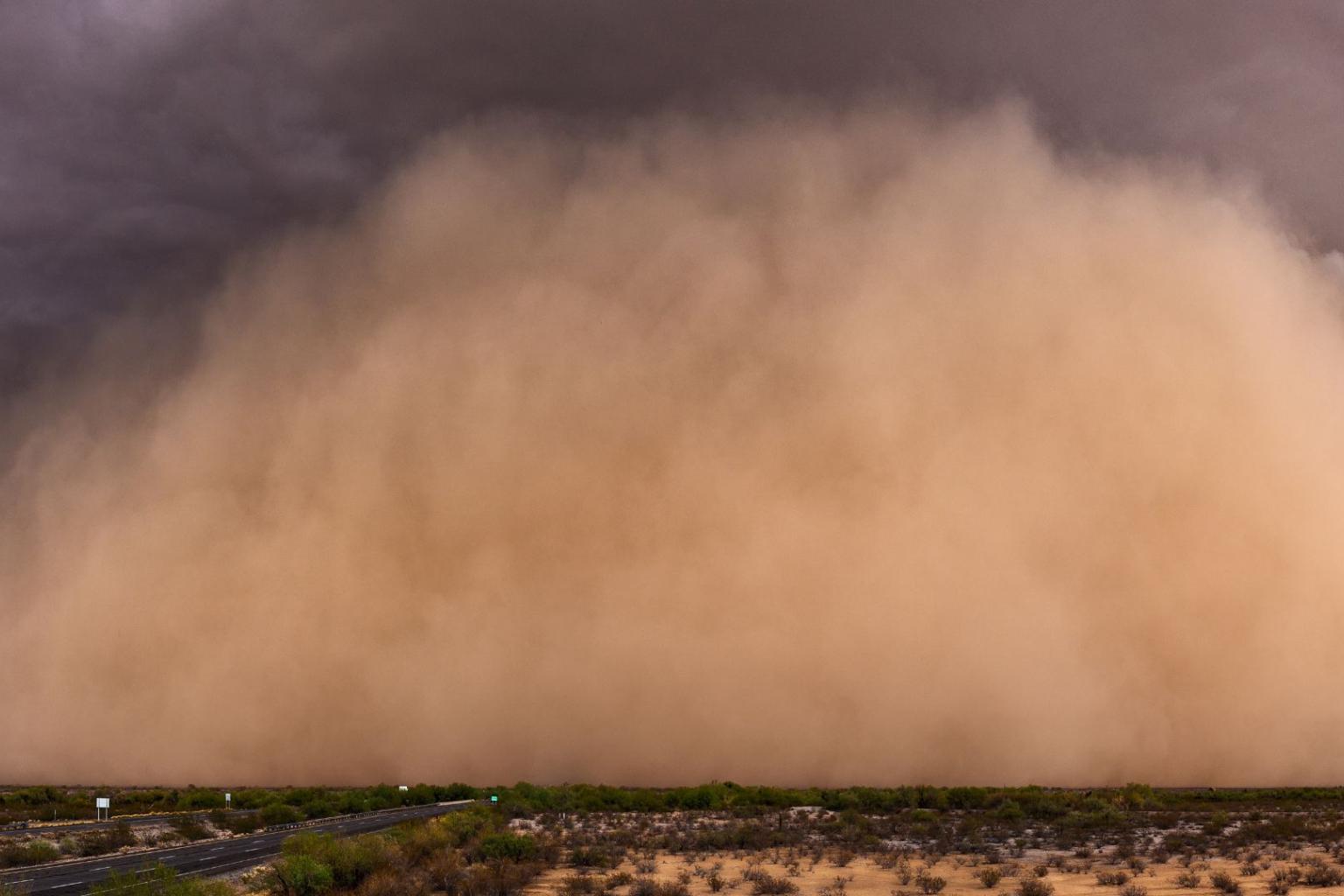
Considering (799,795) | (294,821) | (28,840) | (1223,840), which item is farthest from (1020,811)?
(28,840)

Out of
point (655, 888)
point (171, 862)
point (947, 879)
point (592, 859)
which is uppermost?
point (655, 888)

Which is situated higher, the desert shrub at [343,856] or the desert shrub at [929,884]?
the desert shrub at [343,856]

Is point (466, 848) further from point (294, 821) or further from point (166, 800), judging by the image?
point (166, 800)

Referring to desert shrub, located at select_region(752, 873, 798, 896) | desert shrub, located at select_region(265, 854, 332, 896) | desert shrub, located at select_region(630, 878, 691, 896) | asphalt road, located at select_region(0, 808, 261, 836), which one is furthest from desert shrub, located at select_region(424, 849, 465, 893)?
asphalt road, located at select_region(0, 808, 261, 836)

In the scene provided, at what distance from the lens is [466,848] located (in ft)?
90.3

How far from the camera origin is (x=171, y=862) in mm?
27672

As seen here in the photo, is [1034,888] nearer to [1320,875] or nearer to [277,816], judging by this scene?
[1320,875]

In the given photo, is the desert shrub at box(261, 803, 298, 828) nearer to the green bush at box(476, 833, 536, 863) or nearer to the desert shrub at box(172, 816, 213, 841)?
the desert shrub at box(172, 816, 213, 841)

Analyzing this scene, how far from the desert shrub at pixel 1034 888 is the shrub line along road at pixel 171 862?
54.3 ft

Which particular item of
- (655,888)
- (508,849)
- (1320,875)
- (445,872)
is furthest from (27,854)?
(1320,875)

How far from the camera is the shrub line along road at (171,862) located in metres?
22.7

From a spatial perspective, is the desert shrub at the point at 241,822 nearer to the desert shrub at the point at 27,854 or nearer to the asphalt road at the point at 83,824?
the asphalt road at the point at 83,824

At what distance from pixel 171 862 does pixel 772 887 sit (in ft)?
57.7

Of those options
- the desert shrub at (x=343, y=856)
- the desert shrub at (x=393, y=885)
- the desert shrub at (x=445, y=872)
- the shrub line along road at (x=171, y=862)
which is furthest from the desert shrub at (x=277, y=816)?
the desert shrub at (x=393, y=885)
